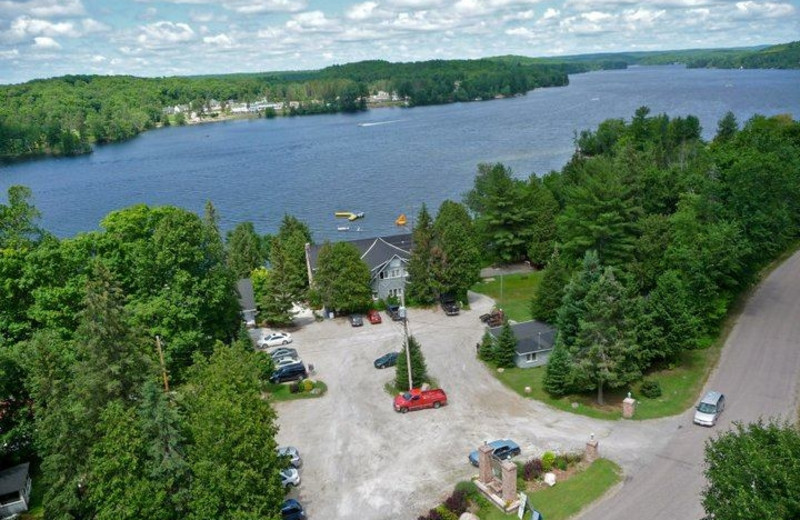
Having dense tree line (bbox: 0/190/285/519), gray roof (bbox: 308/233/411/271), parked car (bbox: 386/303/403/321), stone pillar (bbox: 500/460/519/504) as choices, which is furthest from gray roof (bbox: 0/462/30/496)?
gray roof (bbox: 308/233/411/271)

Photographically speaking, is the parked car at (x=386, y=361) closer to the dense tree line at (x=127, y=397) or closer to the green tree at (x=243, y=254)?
the dense tree line at (x=127, y=397)

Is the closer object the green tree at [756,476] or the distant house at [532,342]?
the green tree at [756,476]

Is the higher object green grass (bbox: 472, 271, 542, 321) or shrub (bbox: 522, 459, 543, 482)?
shrub (bbox: 522, 459, 543, 482)

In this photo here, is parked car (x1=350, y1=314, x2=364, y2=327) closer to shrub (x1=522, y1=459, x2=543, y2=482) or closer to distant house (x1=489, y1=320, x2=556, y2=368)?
distant house (x1=489, y1=320, x2=556, y2=368)

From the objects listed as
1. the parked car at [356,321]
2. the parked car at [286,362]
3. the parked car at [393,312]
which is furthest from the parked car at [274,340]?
the parked car at [393,312]

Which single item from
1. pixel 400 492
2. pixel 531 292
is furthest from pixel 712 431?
pixel 531 292

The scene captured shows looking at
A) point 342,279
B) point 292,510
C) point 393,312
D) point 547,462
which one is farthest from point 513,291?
point 292,510
